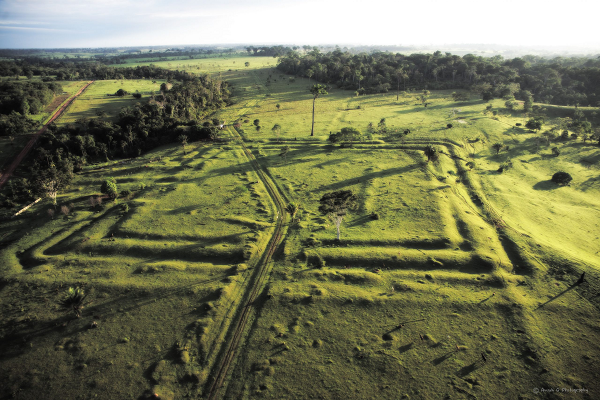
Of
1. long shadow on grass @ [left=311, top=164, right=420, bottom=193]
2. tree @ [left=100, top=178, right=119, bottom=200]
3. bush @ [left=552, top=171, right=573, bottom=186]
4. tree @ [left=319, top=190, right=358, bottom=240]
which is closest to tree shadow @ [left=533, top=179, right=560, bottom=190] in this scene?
bush @ [left=552, top=171, right=573, bottom=186]

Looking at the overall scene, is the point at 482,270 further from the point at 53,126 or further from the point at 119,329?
the point at 53,126

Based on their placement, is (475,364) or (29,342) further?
(29,342)

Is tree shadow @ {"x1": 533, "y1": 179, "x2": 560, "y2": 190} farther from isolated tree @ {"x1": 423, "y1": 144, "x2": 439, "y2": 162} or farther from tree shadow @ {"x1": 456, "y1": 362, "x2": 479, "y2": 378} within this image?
tree shadow @ {"x1": 456, "y1": 362, "x2": 479, "y2": 378}

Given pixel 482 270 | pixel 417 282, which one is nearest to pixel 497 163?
pixel 482 270

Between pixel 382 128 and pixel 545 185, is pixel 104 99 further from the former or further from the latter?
pixel 545 185

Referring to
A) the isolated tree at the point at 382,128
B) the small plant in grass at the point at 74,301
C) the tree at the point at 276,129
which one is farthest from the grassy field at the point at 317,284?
the isolated tree at the point at 382,128

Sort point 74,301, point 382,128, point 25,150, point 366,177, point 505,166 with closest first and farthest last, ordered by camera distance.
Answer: point 74,301
point 366,177
point 505,166
point 25,150
point 382,128

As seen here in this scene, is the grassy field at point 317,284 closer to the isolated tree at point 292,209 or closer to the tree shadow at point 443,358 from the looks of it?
the tree shadow at point 443,358

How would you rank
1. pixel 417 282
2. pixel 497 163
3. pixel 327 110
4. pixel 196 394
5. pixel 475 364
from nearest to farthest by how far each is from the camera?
pixel 196 394
pixel 475 364
pixel 417 282
pixel 497 163
pixel 327 110

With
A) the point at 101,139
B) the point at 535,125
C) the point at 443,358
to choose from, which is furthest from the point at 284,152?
the point at 535,125
